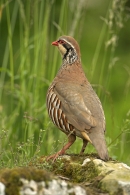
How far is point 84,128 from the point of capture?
484 cm

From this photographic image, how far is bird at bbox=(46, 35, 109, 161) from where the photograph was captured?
4816mm

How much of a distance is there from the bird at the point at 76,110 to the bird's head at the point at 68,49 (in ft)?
0.72

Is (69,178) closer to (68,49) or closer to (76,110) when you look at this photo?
(76,110)

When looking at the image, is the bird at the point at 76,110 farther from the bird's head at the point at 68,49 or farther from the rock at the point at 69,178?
the rock at the point at 69,178

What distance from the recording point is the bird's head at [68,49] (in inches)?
226

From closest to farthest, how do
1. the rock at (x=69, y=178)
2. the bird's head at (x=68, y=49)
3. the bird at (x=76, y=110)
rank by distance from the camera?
the rock at (x=69, y=178), the bird at (x=76, y=110), the bird's head at (x=68, y=49)

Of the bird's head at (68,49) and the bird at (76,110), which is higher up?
the bird's head at (68,49)

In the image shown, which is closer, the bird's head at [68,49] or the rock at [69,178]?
the rock at [69,178]

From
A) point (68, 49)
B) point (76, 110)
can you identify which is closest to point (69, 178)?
point (76, 110)

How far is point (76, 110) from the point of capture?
196 inches

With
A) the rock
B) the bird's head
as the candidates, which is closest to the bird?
the bird's head

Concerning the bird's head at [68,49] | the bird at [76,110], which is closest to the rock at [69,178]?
the bird at [76,110]

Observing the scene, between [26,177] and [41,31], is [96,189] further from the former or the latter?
[41,31]

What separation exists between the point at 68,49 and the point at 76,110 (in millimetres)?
963
